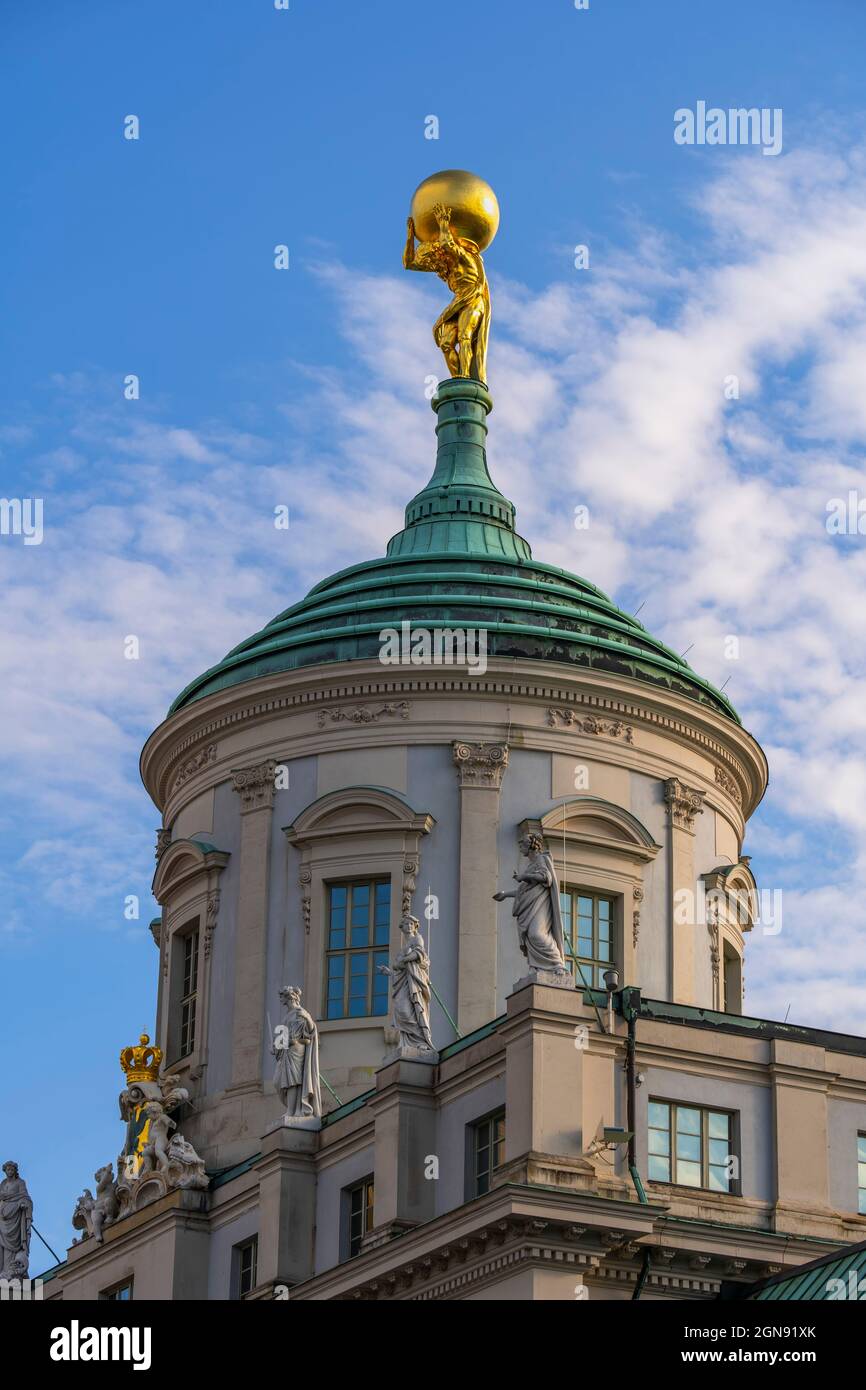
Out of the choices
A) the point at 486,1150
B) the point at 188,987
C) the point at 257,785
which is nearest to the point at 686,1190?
the point at 486,1150

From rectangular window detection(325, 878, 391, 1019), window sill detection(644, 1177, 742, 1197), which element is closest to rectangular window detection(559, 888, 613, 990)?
rectangular window detection(325, 878, 391, 1019)

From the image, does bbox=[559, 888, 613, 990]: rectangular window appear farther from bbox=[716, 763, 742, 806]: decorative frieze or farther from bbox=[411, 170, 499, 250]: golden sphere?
bbox=[411, 170, 499, 250]: golden sphere

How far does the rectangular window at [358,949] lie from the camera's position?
58.1 meters

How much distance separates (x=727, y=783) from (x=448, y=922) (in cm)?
877

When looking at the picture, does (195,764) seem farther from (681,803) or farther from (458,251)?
(458,251)

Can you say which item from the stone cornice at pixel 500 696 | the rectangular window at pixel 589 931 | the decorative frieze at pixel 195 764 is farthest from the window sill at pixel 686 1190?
the decorative frieze at pixel 195 764

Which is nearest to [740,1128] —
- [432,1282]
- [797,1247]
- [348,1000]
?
[797,1247]

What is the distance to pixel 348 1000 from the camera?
58.2 meters

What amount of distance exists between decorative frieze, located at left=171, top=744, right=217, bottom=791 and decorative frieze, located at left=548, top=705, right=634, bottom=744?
7.98 m
